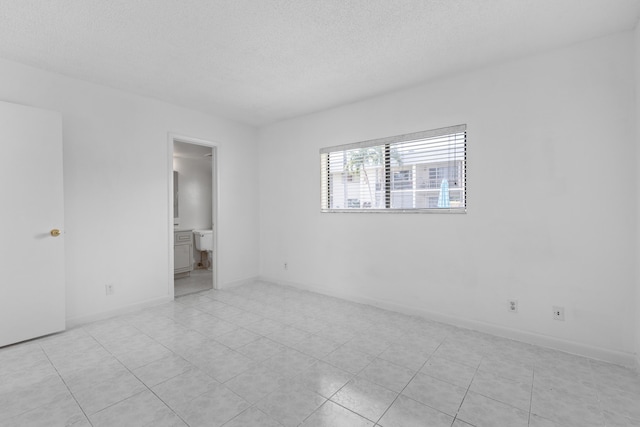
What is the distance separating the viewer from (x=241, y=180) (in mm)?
4961

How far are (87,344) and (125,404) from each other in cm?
125

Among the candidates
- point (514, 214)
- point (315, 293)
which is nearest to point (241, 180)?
point (315, 293)

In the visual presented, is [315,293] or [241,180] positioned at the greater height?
[241,180]

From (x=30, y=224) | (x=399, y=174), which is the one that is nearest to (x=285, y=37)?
(x=399, y=174)

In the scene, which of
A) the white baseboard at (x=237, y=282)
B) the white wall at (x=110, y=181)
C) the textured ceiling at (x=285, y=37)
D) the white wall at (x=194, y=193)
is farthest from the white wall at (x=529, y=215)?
the white wall at (x=194, y=193)

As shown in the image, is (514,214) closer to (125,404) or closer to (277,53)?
(277,53)

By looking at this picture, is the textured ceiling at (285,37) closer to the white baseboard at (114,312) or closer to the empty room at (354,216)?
the empty room at (354,216)

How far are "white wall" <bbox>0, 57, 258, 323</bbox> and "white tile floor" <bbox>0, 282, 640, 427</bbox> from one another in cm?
54

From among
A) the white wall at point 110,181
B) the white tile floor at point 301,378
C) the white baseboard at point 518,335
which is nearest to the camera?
the white tile floor at point 301,378

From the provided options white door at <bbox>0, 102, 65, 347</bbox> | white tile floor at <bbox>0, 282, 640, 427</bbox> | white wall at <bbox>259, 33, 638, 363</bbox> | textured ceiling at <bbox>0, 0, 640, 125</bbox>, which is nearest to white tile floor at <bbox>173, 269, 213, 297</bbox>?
white tile floor at <bbox>0, 282, 640, 427</bbox>

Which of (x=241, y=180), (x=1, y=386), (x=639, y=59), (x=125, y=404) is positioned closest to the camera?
Result: (x=125, y=404)

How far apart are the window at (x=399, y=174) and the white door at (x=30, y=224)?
9.90ft

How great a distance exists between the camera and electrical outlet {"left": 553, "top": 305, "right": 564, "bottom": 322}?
104 inches

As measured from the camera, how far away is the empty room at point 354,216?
6.75ft
